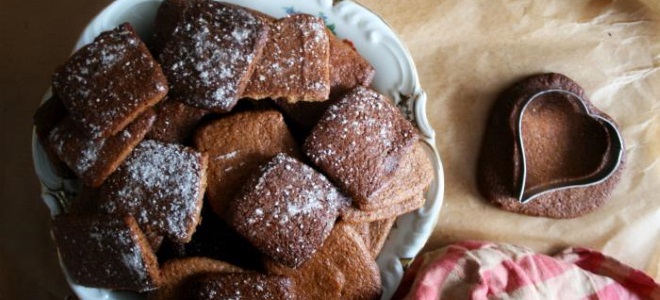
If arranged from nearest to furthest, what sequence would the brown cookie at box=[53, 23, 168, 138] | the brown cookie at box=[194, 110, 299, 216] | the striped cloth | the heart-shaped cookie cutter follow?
the brown cookie at box=[53, 23, 168, 138]
the brown cookie at box=[194, 110, 299, 216]
the striped cloth
the heart-shaped cookie cutter

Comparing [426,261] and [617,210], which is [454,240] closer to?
[426,261]

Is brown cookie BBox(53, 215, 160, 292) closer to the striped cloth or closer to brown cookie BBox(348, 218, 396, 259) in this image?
brown cookie BBox(348, 218, 396, 259)

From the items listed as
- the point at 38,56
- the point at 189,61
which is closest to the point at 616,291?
the point at 189,61

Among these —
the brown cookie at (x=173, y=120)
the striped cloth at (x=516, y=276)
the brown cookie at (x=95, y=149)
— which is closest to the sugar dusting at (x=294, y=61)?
the brown cookie at (x=173, y=120)

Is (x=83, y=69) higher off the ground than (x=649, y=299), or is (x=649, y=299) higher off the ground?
(x=83, y=69)

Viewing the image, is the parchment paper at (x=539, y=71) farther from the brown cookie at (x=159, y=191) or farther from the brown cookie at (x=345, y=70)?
the brown cookie at (x=159, y=191)

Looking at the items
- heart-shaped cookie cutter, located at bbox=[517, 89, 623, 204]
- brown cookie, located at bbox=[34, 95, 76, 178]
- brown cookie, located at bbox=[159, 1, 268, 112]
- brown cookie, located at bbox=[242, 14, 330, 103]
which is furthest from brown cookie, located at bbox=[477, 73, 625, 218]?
brown cookie, located at bbox=[34, 95, 76, 178]
